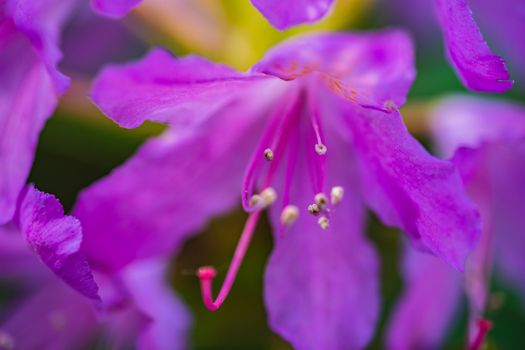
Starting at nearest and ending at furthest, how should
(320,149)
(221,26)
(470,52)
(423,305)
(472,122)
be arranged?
(470,52) < (320,149) < (423,305) < (472,122) < (221,26)

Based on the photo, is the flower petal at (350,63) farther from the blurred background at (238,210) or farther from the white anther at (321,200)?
the blurred background at (238,210)

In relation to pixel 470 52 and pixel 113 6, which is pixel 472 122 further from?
pixel 113 6

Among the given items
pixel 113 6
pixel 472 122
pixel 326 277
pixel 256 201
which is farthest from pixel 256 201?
pixel 472 122

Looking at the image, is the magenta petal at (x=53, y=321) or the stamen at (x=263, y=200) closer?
the stamen at (x=263, y=200)

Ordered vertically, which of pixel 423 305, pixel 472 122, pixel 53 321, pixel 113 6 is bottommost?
pixel 53 321

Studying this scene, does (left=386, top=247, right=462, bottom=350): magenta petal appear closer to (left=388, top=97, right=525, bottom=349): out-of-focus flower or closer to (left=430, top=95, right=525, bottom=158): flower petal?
(left=388, top=97, right=525, bottom=349): out-of-focus flower

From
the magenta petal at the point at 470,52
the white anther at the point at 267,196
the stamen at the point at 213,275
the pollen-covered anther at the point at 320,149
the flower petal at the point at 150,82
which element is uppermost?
the magenta petal at the point at 470,52

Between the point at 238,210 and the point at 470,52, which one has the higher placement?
the point at 470,52

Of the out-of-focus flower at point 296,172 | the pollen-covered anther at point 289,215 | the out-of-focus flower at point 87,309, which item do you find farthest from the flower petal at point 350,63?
the out-of-focus flower at point 87,309

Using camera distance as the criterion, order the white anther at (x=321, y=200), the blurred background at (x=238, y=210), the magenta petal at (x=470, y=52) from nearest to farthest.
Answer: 1. the magenta petal at (x=470, y=52)
2. the white anther at (x=321, y=200)
3. the blurred background at (x=238, y=210)
